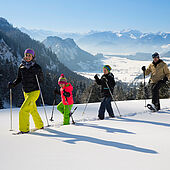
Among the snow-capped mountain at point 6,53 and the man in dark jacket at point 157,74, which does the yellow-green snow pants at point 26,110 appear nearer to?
the man in dark jacket at point 157,74

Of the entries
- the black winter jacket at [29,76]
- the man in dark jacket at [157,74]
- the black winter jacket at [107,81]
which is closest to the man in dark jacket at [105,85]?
the black winter jacket at [107,81]

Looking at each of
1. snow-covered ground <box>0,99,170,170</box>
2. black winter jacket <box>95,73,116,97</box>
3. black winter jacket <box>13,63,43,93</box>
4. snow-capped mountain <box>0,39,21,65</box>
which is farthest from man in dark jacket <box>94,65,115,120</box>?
snow-capped mountain <box>0,39,21,65</box>

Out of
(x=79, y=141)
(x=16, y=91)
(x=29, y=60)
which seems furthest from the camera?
(x=16, y=91)

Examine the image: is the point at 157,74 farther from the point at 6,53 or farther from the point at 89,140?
the point at 6,53

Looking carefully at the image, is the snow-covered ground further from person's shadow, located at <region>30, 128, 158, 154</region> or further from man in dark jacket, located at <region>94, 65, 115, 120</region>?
man in dark jacket, located at <region>94, 65, 115, 120</region>

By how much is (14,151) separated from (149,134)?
311 cm

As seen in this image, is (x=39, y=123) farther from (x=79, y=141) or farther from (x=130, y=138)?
(x=130, y=138)

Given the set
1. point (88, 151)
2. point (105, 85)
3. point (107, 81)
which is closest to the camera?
point (88, 151)

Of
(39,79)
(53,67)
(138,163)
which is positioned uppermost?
(53,67)

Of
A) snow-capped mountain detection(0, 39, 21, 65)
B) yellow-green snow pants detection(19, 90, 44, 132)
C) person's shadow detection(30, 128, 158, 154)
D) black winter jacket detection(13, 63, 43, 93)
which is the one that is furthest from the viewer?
snow-capped mountain detection(0, 39, 21, 65)

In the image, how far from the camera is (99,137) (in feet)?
13.5

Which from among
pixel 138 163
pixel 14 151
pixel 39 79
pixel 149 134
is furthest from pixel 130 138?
pixel 39 79

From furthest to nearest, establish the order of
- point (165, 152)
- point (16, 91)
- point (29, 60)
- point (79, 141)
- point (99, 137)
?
point (16, 91), point (29, 60), point (99, 137), point (79, 141), point (165, 152)

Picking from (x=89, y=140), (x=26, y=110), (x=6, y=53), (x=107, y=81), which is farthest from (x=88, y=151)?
(x=6, y=53)
